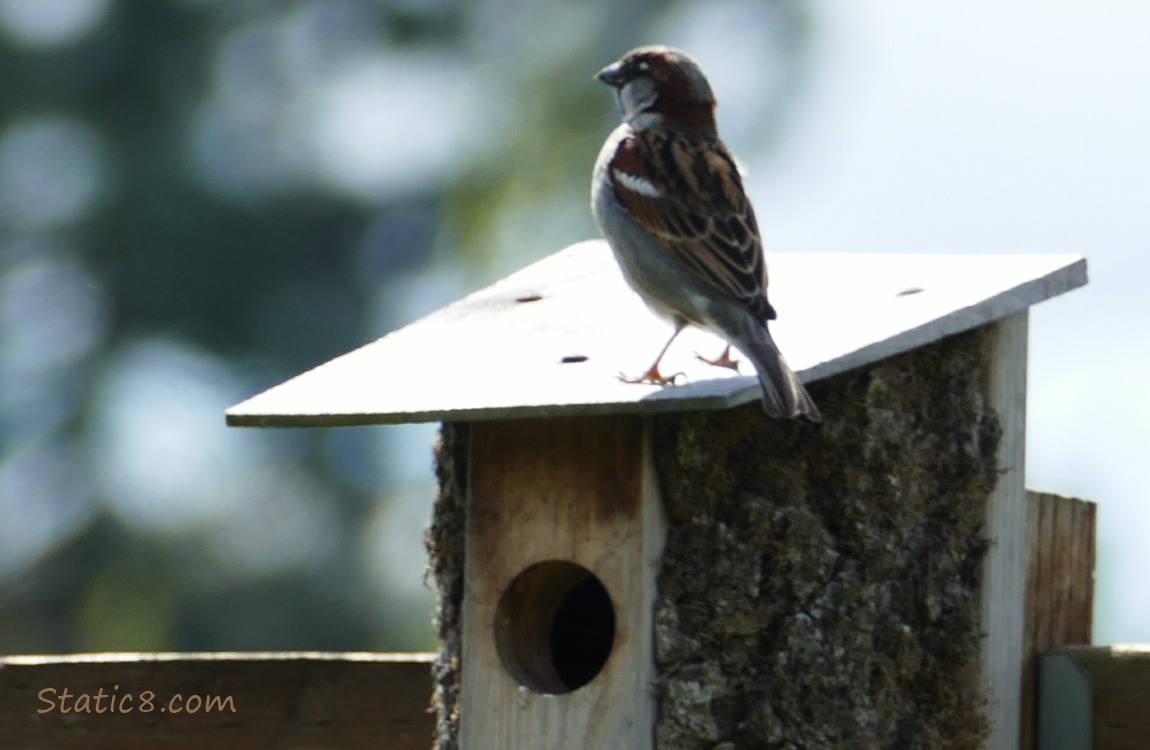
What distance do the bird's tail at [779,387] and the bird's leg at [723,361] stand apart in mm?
455

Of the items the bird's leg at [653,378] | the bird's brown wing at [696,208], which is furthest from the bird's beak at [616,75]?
the bird's leg at [653,378]

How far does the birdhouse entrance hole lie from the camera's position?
3.88 meters

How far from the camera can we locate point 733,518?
3.69 metres

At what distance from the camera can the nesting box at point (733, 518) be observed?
3.62m

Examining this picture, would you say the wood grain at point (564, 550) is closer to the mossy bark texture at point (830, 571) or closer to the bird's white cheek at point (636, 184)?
the mossy bark texture at point (830, 571)

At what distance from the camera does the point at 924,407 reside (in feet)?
13.1

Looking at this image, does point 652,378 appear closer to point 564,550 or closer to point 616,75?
point 564,550

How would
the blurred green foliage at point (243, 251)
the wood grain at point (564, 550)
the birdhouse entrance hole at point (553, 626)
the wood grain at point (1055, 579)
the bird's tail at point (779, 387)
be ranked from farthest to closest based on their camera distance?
the blurred green foliage at point (243, 251) → the wood grain at point (1055, 579) → the birdhouse entrance hole at point (553, 626) → the wood grain at point (564, 550) → the bird's tail at point (779, 387)

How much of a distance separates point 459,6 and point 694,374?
8.22 meters

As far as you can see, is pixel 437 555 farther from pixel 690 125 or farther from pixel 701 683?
pixel 690 125

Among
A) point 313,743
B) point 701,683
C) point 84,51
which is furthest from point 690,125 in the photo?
point 84,51

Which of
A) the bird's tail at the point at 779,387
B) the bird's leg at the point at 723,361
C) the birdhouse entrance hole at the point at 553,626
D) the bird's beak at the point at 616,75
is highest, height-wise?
the bird's beak at the point at 616,75

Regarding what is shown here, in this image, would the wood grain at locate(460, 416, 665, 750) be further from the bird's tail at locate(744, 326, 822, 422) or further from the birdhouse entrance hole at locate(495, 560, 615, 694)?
the bird's tail at locate(744, 326, 822, 422)

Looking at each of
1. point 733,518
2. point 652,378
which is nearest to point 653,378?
point 652,378
